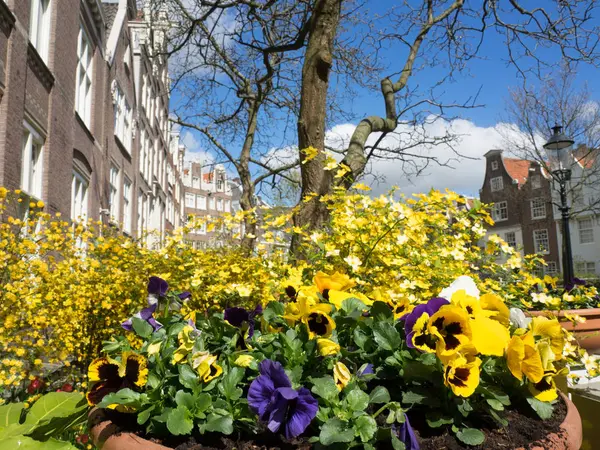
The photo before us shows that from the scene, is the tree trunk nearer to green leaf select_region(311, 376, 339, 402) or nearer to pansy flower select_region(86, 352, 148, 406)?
pansy flower select_region(86, 352, 148, 406)

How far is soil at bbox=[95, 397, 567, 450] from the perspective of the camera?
1085mm

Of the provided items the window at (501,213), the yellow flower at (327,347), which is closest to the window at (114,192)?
the yellow flower at (327,347)

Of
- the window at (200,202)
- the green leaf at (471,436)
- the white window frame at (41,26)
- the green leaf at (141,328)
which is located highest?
the window at (200,202)

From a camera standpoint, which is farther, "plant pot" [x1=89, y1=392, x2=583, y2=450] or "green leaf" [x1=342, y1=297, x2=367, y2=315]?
"green leaf" [x1=342, y1=297, x2=367, y2=315]

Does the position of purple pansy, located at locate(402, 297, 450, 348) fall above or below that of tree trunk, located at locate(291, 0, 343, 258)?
A: below

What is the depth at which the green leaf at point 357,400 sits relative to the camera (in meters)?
1.07

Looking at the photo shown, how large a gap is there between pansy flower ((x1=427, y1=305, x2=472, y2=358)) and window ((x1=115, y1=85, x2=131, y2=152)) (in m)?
15.6

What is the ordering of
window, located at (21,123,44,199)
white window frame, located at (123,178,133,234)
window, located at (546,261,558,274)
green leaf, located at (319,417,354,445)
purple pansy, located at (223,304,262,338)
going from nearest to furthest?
green leaf, located at (319,417,354,445) < purple pansy, located at (223,304,262,338) < window, located at (21,123,44,199) < white window frame, located at (123,178,133,234) < window, located at (546,261,558,274)

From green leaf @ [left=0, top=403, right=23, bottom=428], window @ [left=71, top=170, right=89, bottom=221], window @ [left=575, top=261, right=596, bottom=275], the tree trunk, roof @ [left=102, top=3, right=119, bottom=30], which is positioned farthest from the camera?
window @ [left=575, top=261, right=596, bottom=275]

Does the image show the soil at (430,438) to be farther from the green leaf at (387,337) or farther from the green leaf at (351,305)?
the green leaf at (351,305)

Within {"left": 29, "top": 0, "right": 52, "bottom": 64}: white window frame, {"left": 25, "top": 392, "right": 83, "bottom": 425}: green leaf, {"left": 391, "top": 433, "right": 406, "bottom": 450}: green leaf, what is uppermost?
{"left": 29, "top": 0, "right": 52, "bottom": 64}: white window frame

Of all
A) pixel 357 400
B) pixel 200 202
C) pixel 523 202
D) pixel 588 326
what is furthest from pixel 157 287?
pixel 200 202

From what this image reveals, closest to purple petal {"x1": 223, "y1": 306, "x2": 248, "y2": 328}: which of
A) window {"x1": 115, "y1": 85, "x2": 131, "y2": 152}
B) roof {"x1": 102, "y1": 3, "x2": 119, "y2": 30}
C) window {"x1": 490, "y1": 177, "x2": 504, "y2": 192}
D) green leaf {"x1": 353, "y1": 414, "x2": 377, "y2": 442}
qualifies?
green leaf {"x1": 353, "y1": 414, "x2": 377, "y2": 442}

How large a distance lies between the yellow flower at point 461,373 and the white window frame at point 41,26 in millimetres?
9590
